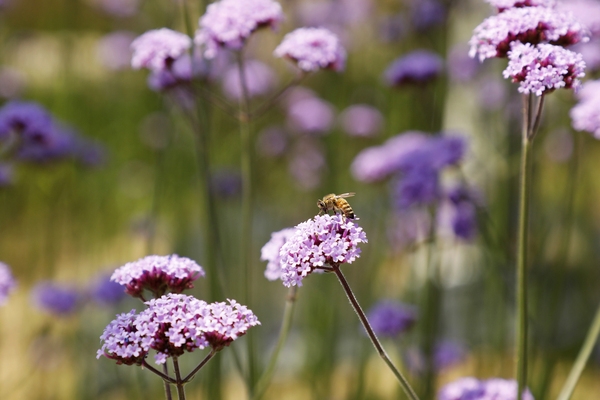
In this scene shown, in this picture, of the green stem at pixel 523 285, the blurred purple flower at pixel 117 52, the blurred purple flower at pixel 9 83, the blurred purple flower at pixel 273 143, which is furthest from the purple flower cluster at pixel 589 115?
the blurred purple flower at pixel 117 52

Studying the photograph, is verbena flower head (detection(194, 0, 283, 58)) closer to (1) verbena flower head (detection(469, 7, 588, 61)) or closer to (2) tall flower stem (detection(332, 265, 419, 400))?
(1) verbena flower head (detection(469, 7, 588, 61))

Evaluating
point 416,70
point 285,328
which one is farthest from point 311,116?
point 285,328

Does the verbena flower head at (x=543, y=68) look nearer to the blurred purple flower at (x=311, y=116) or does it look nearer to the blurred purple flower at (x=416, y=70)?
the blurred purple flower at (x=416, y=70)

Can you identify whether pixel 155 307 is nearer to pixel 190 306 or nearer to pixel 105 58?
pixel 190 306

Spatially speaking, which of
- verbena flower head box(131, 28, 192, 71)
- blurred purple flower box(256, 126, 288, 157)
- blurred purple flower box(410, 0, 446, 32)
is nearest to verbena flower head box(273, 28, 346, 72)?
verbena flower head box(131, 28, 192, 71)

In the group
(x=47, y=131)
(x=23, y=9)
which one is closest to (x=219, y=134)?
(x=23, y=9)
